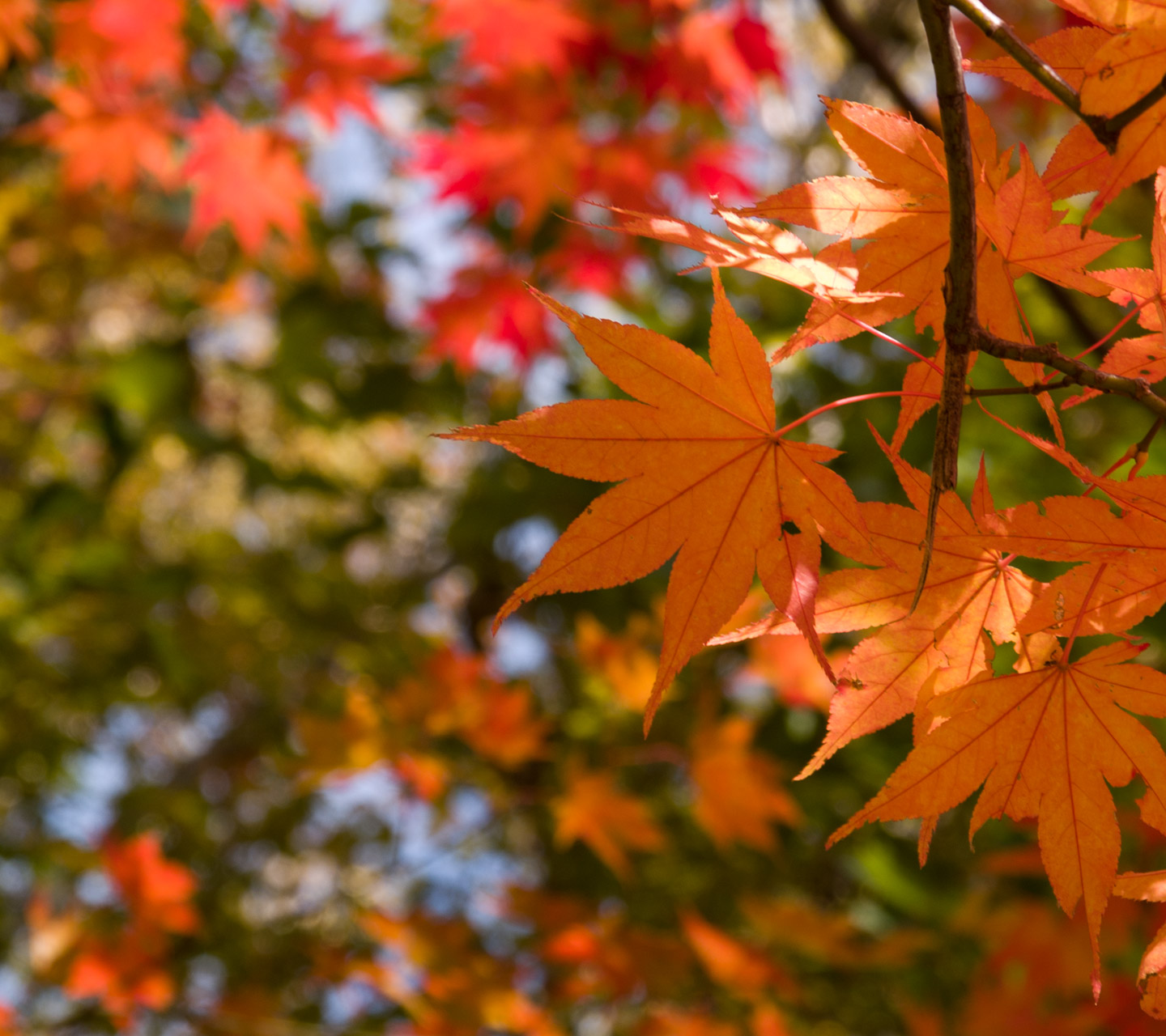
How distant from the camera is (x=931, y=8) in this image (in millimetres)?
417

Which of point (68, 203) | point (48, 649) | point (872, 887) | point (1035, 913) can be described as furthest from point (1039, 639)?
point (48, 649)

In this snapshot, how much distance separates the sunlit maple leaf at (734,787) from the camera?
1.47 metres

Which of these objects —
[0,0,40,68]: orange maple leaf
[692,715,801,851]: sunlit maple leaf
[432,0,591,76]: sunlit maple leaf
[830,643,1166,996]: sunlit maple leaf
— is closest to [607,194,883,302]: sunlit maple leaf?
[830,643,1166,996]: sunlit maple leaf

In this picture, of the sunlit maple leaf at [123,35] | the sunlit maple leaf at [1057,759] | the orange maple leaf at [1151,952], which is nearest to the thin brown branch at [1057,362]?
the sunlit maple leaf at [1057,759]

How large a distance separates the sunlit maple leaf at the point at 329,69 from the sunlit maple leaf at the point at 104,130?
33 cm

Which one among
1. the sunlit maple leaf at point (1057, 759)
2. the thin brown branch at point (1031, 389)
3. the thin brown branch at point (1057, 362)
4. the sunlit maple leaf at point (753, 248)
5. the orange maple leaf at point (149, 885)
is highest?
the sunlit maple leaf at point (753, 248)

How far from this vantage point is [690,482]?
48 centimetres

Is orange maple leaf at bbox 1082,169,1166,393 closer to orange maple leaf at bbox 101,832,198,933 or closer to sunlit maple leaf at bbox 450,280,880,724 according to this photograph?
sunlit maple leaf at bbox 450,280,880,724

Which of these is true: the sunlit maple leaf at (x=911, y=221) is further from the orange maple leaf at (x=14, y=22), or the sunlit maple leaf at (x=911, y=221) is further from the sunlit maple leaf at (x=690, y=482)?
the orange maple leaf at (x=14, y=22)

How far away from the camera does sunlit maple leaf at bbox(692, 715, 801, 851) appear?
1475mm

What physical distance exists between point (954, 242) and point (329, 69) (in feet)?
5.80

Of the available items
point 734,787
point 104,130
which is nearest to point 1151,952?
point 734,787

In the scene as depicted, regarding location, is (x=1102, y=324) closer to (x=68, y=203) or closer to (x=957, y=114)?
(x=957, y=114)

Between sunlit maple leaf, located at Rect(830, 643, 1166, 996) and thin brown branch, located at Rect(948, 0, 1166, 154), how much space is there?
24 cm
